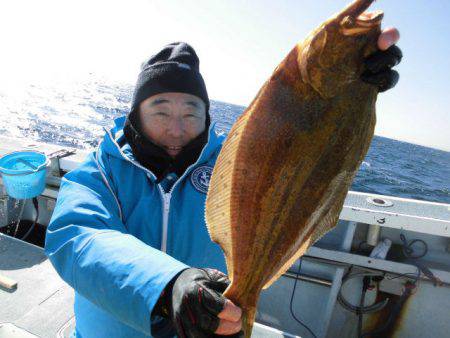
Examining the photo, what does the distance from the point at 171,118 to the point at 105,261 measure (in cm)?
114

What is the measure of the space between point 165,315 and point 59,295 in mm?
2983

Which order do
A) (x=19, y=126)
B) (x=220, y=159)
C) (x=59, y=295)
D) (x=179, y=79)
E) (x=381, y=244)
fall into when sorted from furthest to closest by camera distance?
(x=19, y=126), (x=381, y=244), (x=59, y=295), (x=179, y=79), (x=220, y=159)

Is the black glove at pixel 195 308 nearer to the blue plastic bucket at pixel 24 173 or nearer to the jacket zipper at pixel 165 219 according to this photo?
the jacket zipper at pixel 165 219

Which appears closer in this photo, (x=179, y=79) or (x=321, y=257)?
(x=179, y=79)

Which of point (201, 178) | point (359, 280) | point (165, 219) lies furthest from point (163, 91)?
point (359, 280)

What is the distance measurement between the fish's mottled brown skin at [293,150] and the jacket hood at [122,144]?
857 mm

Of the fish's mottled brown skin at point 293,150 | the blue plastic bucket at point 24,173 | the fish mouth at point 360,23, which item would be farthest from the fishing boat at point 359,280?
the fish mouth at point 360,23

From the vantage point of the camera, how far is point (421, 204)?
4586 mm

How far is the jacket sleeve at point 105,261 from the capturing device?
1432 mm

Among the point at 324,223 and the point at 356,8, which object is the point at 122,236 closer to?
the point at 324,223

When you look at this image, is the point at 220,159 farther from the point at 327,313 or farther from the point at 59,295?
the point at 327,313

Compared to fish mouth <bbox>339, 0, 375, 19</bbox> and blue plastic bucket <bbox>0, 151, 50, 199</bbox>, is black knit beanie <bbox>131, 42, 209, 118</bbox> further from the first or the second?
blue plastic bucket <bbox>0, 151, 50, 199</bbox>

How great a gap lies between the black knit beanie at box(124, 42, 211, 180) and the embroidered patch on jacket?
0.12 meters

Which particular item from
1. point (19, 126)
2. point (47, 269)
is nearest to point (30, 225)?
point (47, 269)
